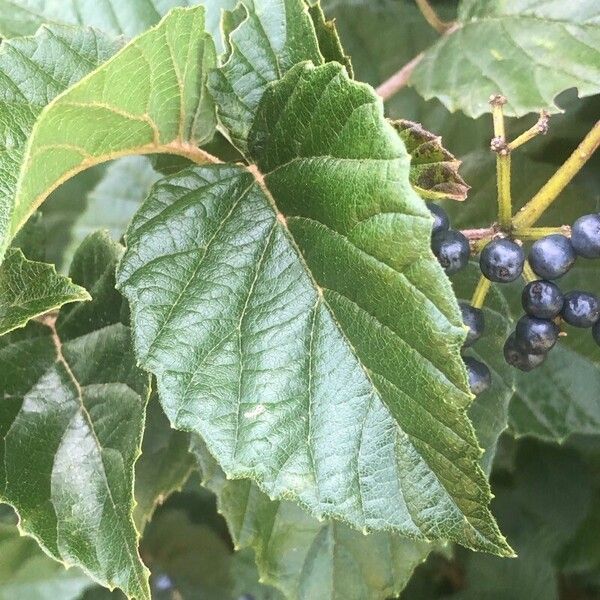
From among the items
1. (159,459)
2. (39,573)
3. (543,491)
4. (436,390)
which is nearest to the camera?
(436,390)

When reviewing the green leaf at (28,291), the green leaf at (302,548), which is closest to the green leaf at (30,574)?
the green leaf at (302,548)

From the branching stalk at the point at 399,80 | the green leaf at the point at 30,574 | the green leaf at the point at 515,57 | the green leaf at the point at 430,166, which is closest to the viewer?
the green leaf at the point at 430,166

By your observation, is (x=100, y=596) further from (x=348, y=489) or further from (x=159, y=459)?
(x=348, y=489)

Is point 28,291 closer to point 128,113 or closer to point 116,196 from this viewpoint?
point 128,113

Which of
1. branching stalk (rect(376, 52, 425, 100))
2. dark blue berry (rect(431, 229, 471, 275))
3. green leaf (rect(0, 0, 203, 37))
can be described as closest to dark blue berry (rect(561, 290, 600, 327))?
dark blue berry (rect(431, 229, 471, 275))

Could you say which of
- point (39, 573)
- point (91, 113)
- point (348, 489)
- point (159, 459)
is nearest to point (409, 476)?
point (348, 489)

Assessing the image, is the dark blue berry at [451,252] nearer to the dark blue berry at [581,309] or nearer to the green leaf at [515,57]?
the dark blue berry at [581,309]

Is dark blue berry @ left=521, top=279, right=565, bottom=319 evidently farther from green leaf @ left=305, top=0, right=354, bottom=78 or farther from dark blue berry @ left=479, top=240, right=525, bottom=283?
green leaf @ left=305, top=0, right=354, bottom=78

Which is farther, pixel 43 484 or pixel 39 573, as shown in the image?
pixel 39 573
